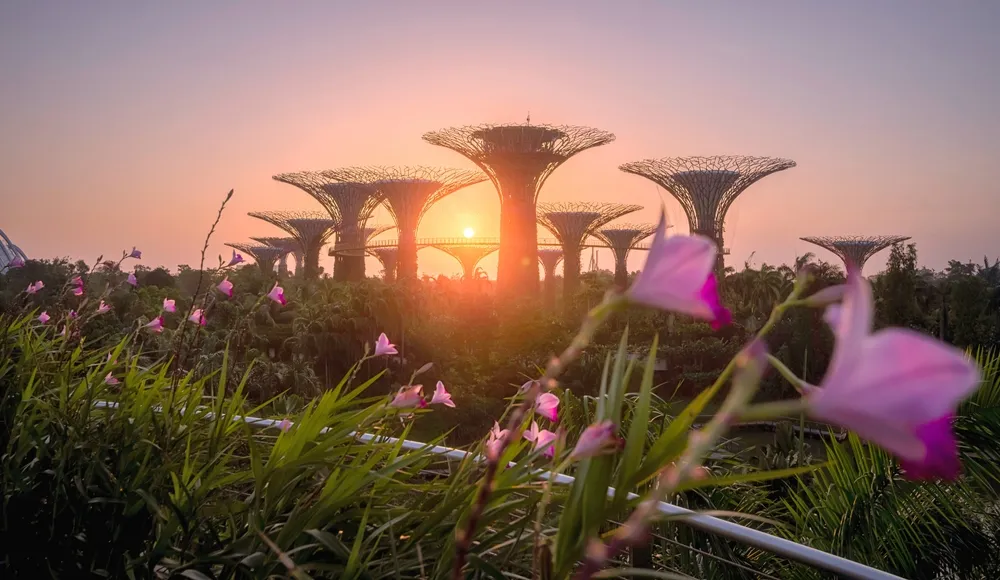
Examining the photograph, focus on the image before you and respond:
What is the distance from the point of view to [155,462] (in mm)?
1594

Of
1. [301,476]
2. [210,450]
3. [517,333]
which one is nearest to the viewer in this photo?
[301,476]

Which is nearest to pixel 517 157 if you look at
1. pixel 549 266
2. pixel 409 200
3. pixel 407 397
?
pixel 409 200

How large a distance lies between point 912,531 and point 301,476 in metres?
2.30

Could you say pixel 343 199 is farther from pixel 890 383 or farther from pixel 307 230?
pixel 890 383

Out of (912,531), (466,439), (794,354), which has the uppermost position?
(912,531)

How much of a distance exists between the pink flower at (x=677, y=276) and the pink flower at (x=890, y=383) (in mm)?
107

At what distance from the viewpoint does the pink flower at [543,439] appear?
111 centimetres

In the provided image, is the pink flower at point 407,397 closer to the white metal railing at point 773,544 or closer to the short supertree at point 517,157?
the white metal railing at point 773,544

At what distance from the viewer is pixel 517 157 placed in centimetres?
3428

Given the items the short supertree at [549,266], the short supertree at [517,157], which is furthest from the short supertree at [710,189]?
the short supertree at [549,266]

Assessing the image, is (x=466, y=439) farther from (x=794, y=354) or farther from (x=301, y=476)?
(x=301, y=476)

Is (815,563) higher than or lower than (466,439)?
higher

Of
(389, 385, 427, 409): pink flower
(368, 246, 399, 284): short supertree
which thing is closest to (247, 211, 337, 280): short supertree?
(368, 246, 399, 284): short supertree

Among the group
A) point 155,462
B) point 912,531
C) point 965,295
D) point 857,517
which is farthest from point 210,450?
point 965,295
